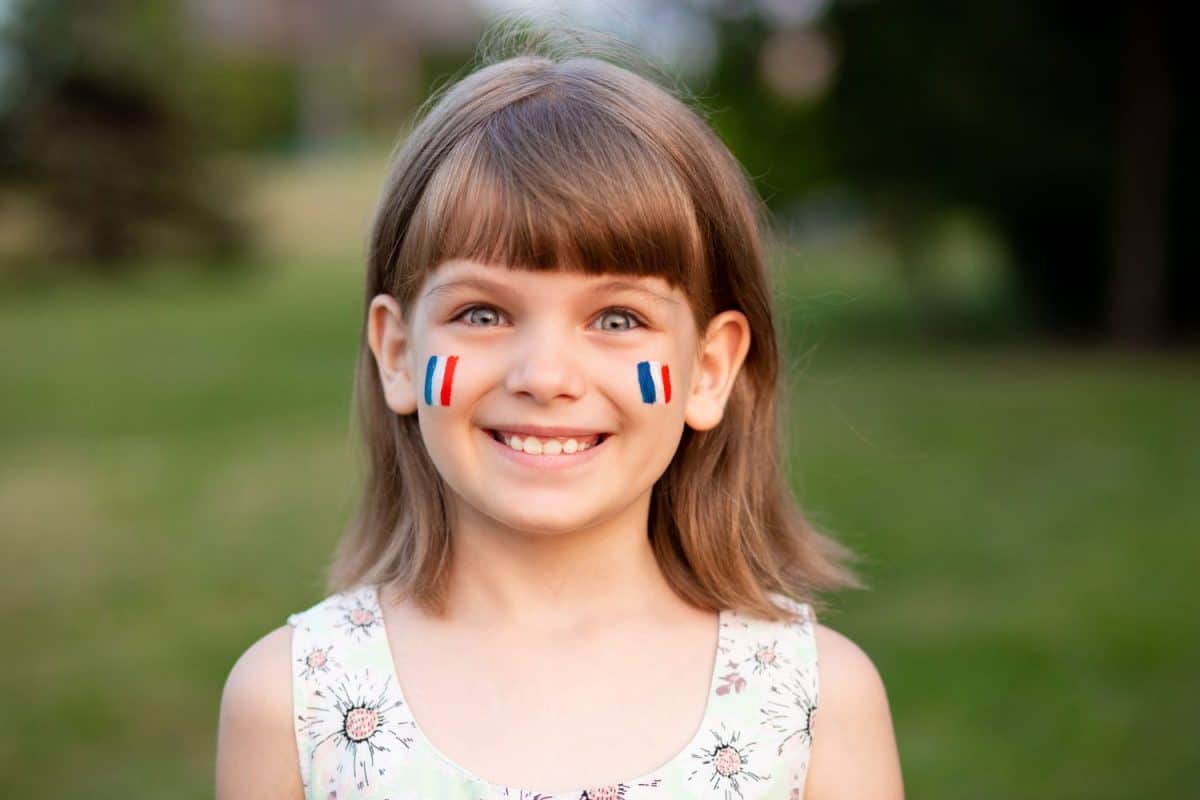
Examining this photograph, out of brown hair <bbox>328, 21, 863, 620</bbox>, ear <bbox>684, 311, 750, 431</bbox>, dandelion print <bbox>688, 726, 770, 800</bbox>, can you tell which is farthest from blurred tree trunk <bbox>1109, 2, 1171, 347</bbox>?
dandelion print <bbox>688, 726, 770, 800</bbox>

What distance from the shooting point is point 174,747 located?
506cm

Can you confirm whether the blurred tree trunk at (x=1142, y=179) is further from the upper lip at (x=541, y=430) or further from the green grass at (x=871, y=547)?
the upper lip at (x=541, y=430)

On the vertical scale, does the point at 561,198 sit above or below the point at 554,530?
above

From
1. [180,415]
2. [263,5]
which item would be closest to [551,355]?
[180,415]

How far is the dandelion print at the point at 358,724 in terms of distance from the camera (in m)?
2.23

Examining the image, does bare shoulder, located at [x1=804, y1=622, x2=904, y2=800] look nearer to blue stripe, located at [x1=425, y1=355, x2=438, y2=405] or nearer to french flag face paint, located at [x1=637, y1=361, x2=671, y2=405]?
french flag face paint, located at [x1=637, y1=361, x2=671, y2=405]

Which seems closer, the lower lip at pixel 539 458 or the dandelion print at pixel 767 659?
the lower lip at pixel 539 458

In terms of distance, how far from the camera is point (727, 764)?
2.24 metres

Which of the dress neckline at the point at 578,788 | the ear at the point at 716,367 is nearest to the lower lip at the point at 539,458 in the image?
the ear at the point at 716,367

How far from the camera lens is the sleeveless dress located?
2.19 m

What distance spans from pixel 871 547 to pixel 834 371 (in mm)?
5868

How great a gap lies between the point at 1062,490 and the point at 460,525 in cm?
637

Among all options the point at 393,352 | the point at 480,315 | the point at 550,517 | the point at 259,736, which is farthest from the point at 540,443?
the point at 259,736

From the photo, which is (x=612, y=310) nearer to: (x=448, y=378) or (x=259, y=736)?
(x=448, y=378)
